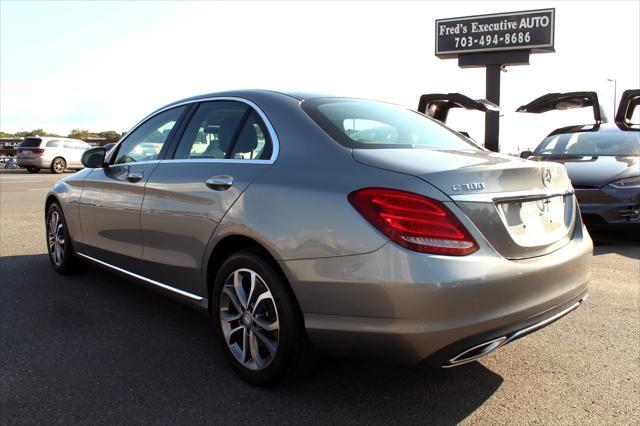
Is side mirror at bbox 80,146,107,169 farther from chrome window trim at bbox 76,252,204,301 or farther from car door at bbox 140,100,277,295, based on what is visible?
car door at bbox 140,100,277,295

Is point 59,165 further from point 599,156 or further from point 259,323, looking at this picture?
point 259,323

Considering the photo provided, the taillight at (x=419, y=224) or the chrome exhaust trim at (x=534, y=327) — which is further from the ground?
the taillight at (x=419, y=224)

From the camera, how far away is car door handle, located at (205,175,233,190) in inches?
114

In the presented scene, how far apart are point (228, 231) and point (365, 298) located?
2.98 feet

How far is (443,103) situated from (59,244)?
558cm

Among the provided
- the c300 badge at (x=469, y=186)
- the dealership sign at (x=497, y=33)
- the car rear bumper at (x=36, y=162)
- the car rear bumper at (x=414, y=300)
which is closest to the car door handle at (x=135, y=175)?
the car rear bumper at (x=414, y=300)

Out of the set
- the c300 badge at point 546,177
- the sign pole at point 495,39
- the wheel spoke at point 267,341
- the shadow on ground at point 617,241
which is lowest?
the shadow on ground at point 617,241

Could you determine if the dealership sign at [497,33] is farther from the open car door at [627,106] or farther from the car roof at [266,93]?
the car roof at [266,93]

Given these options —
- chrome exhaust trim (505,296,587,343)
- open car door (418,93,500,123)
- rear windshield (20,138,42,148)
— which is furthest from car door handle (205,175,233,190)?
rear windshield (20,138,42,148)

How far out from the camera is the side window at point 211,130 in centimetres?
319

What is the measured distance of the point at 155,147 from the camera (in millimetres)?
3820

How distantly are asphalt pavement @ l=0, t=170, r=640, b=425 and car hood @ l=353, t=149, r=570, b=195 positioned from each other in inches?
41.9

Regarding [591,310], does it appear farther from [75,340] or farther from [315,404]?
[75,340]

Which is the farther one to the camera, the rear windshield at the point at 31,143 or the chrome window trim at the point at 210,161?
the rear windshield at the point at 31,143
